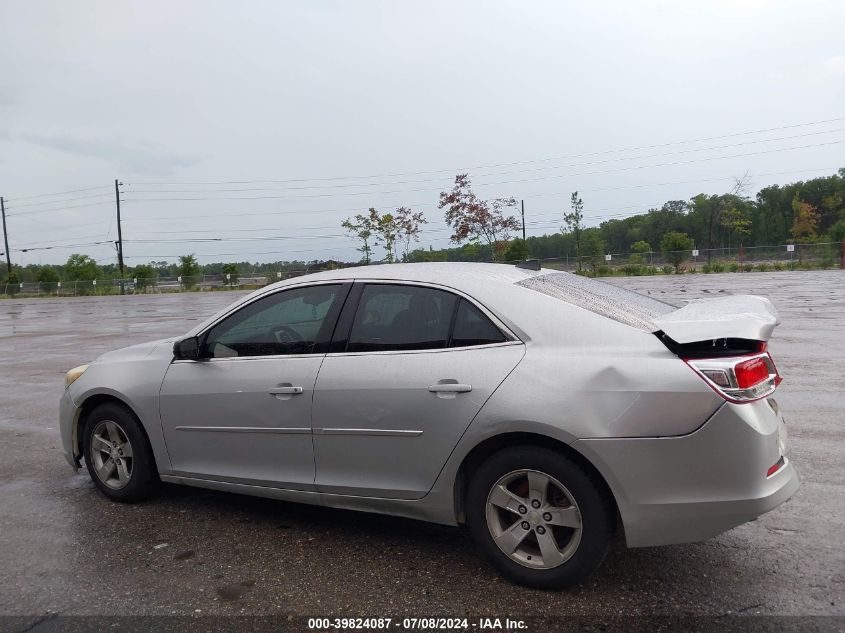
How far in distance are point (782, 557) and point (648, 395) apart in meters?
1.35

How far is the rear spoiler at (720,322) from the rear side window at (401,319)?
1.08 meters

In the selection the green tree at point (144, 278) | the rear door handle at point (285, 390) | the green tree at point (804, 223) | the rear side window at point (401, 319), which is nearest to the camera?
the rear side window at point (401, 319)

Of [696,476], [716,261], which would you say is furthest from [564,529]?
[716,261]

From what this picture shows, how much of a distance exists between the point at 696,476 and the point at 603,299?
1.15 metres

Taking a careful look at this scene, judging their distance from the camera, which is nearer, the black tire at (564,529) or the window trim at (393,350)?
the black tire at (564,529)

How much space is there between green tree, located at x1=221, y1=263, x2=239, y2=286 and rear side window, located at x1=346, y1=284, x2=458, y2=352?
5451 cm

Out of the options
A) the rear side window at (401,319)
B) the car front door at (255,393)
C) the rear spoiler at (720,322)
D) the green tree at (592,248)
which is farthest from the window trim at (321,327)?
the green tree at (592,248)

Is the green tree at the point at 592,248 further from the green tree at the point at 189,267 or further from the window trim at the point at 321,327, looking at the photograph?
the window trim at the point at 321,327

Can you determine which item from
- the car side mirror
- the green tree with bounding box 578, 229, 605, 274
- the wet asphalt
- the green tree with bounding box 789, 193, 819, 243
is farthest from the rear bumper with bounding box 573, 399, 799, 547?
the green tree with bounding box 789, 193, 819, 243

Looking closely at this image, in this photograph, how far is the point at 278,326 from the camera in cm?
430

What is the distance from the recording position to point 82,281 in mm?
59375

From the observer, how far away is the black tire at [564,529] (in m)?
3.21

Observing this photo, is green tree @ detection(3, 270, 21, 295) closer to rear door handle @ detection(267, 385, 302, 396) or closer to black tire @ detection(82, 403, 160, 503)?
black tire @ detection(82, 403, 160, 503)

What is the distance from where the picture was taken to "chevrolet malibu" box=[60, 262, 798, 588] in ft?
10.2
